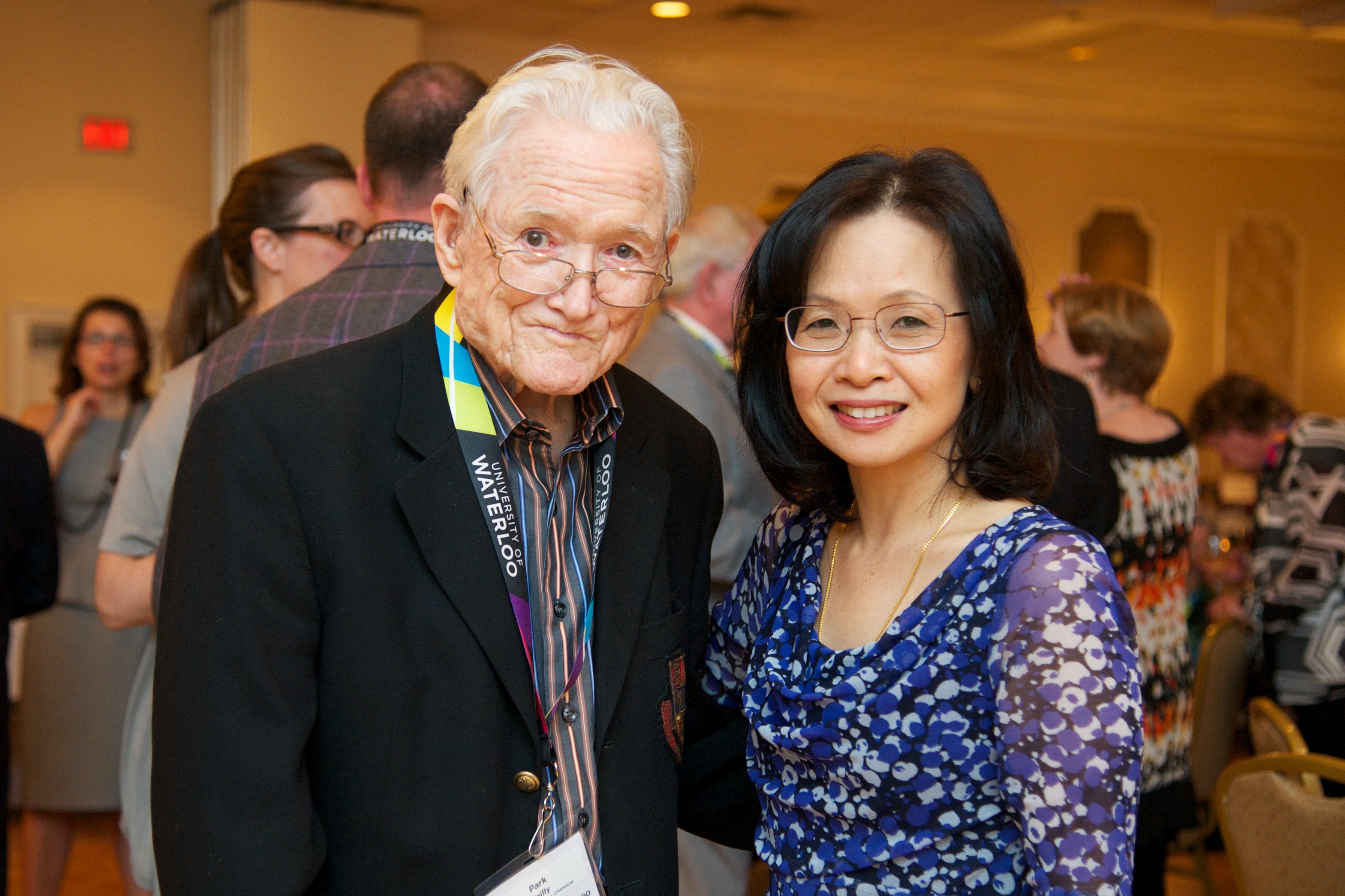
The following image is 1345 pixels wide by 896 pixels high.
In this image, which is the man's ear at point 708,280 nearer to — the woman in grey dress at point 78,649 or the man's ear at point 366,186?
the man's ear at point 366,186

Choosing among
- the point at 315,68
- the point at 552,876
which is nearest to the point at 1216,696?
the point at 552,876

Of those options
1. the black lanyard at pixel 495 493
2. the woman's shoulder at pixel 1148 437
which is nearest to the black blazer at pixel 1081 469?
the woman's shoulder at pixel 1148 437

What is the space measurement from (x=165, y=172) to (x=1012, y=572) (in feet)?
21.9

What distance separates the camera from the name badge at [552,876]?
4.45 feet

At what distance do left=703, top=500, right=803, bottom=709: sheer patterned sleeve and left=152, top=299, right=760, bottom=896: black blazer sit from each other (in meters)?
0.30

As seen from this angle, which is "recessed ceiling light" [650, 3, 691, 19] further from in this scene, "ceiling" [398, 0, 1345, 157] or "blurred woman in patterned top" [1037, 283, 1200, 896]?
"blurred woman in patterned top" [1037, 283, 1200, 896]

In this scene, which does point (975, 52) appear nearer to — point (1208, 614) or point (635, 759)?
point (1208, 614)

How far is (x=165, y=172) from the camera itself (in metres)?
6.92

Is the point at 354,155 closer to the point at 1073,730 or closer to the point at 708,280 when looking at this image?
the point at 708,280

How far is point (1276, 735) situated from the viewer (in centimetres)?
298

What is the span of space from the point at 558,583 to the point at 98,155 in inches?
250

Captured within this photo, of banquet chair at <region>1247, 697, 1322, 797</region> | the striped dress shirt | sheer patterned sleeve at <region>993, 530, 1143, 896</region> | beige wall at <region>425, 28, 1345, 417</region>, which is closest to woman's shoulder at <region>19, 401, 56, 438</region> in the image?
the striped dress shirt

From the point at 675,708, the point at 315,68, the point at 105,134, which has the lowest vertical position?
the point at 675,708

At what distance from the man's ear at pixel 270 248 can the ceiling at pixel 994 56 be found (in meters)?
4.69
